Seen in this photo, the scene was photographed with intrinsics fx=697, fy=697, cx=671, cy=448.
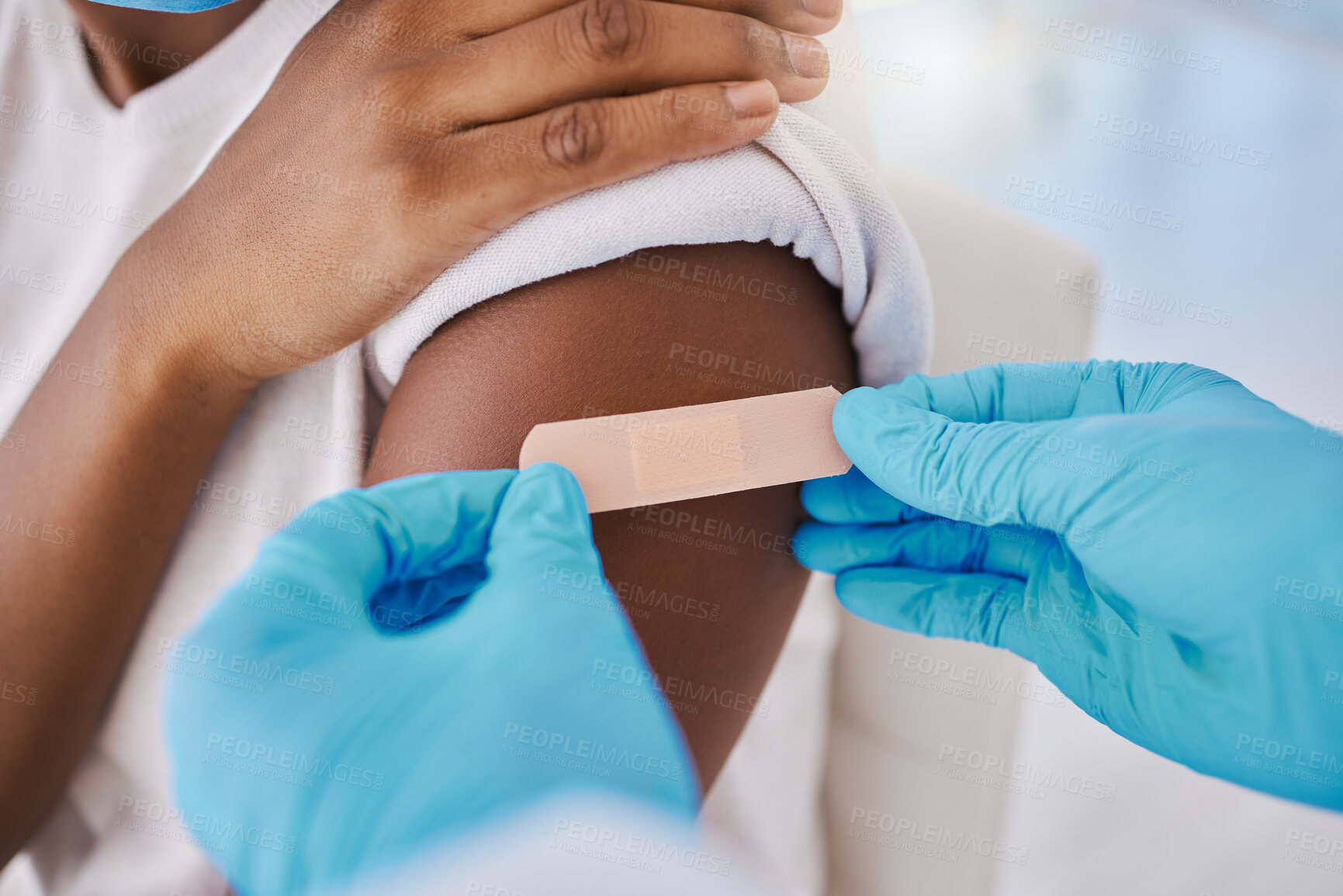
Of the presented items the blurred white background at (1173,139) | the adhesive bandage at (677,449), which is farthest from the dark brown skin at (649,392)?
the blurred white background at (1173,139)

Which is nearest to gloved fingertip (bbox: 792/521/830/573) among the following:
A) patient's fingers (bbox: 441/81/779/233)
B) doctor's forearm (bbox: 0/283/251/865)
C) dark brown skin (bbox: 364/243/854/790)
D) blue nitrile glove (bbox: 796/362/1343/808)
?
blue nitrile glove (bbox: 796/362/1343/808)

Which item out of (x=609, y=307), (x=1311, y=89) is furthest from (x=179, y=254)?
(x=1311, y=89)

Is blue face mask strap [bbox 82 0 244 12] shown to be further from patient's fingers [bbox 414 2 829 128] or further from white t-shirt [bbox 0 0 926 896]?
patient's fingers [bbox 414 2 829 128]

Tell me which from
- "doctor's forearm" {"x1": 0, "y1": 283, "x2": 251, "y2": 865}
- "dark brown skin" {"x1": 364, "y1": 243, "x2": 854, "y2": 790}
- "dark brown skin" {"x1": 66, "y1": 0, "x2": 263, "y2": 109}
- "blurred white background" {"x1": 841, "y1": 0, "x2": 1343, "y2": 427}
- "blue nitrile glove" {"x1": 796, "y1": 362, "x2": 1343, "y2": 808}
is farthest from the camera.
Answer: "blurred white background" {"x1": 841, "y1": 0, "x2": 1343, "y2": 427}

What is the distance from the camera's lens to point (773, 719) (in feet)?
4.22

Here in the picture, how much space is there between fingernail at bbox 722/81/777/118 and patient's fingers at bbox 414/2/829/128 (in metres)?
0.06

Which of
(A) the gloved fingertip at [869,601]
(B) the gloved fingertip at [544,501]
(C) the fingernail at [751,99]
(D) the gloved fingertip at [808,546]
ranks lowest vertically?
(A) the gloved fingertip at [869,601]

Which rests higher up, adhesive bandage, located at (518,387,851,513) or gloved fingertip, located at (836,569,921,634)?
adhesive bandage, located at (518,387,851,513)

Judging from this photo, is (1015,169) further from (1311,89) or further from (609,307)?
(609,307)

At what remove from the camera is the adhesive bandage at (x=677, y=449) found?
848 mm

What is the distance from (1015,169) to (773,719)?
1.73m

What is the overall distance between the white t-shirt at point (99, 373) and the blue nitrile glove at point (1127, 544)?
0.77ft

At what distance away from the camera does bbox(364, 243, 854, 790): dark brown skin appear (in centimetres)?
84

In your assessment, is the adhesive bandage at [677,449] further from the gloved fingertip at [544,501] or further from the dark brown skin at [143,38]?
the dark brown skin at [143,38]
